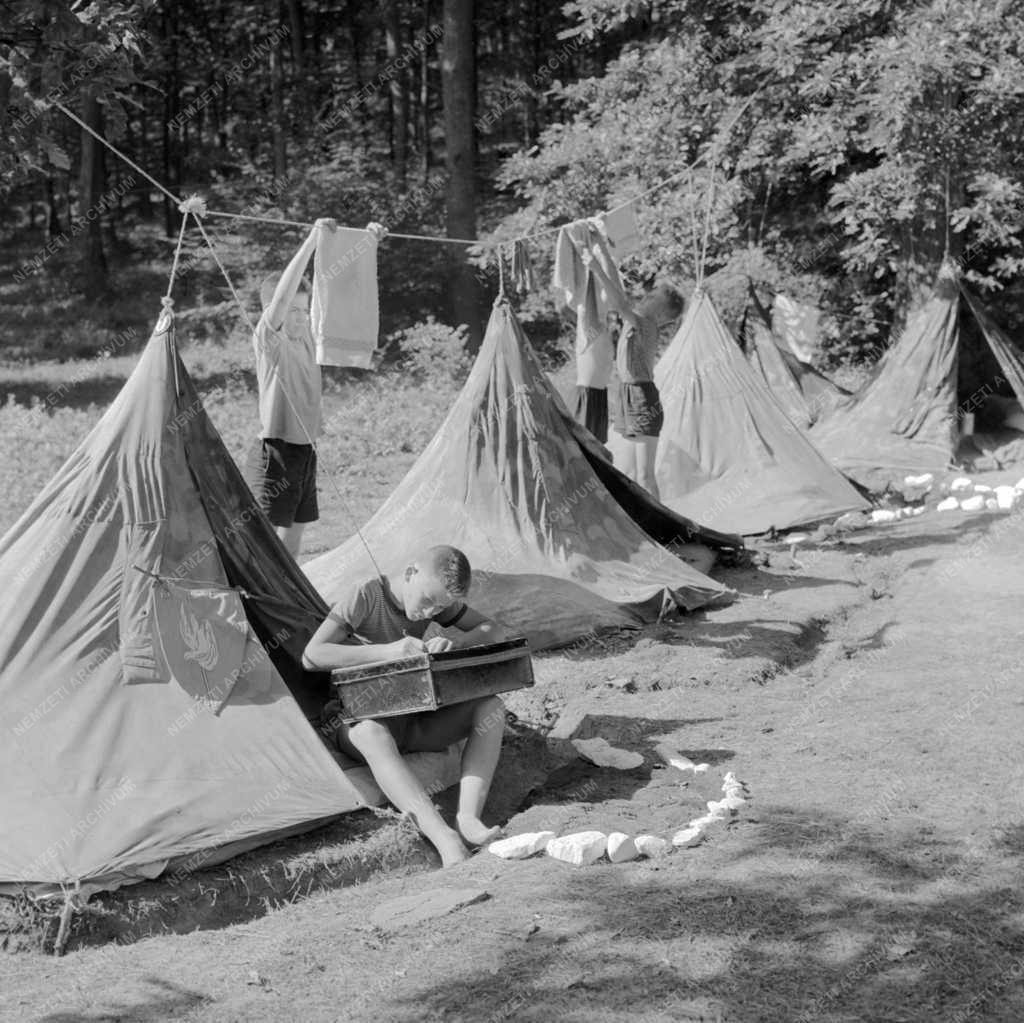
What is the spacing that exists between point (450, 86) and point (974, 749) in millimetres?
14702

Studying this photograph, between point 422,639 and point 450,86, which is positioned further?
point 450,86

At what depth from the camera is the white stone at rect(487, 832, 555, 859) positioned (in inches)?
160

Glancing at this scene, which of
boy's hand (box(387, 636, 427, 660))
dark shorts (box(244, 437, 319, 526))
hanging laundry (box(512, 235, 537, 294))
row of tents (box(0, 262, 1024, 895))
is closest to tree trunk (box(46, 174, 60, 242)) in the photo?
hanging laundry (box(512, 235, 537, 294))

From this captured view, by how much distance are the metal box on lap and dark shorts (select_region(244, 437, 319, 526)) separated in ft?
6.06

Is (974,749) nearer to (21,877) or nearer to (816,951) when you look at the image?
(816,951)

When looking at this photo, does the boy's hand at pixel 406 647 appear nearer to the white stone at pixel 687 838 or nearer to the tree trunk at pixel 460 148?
the white stone at pixel 687 838

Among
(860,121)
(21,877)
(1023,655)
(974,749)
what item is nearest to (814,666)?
(1023,655)

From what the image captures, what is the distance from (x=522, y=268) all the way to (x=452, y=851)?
4.88m

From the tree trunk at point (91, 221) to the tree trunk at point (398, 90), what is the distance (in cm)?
495

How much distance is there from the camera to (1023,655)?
6266 mm

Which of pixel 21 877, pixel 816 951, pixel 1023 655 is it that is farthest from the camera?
pixel 1023 655

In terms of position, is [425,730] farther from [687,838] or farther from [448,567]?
[687,838]

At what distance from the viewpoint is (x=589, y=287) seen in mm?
8094

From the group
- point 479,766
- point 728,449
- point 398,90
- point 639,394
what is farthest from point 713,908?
point 398,90
